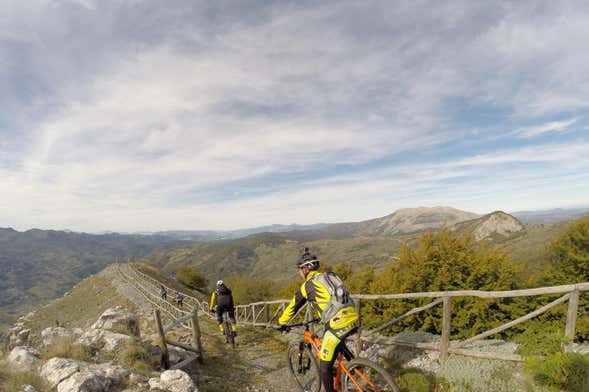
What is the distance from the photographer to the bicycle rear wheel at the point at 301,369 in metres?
6.35

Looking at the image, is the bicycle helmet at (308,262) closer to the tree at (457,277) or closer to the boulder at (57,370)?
the boulder at (57,370)

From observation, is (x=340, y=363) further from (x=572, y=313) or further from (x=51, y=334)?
(x=51, y=334)

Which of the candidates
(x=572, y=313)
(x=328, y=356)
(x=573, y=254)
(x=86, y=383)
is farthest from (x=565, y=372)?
(x=573, y=254)

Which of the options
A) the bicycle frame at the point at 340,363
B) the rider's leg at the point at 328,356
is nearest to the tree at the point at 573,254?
the bicycle frame at the point at 340,363

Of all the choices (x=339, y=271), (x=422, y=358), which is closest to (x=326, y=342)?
(x=422, y=358)

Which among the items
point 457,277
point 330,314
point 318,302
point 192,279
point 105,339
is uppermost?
point 318,302

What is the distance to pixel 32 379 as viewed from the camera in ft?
18.5

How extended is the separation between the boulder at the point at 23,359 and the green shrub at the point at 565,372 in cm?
995

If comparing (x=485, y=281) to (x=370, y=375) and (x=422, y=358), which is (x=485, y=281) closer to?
(x=422, y=358)

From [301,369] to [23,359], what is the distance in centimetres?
640

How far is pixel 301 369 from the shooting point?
639cm

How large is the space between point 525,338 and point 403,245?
14.4 m

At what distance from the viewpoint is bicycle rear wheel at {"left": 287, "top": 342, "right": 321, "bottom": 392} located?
20.8ft

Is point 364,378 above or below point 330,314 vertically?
below
